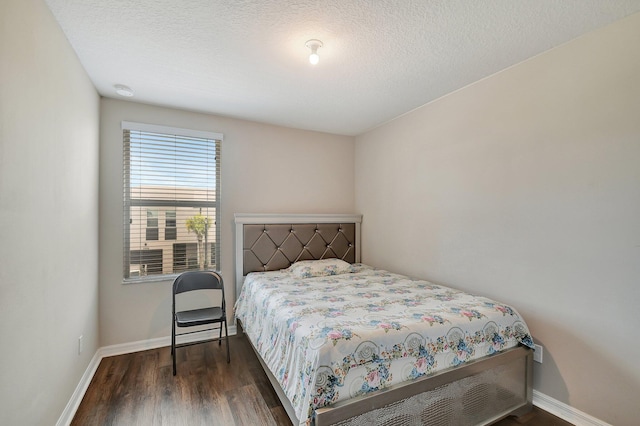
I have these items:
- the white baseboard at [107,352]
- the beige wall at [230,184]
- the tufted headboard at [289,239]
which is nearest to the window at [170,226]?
the beige wall at [230,184]

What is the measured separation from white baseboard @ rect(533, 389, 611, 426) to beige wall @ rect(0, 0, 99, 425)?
118 inches

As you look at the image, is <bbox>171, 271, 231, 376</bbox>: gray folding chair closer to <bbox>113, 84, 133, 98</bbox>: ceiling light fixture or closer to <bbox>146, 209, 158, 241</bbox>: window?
<bbox>146, 209, 158, 241</bbox>: window

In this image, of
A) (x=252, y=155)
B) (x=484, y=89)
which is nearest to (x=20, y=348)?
(x=252, y=155)

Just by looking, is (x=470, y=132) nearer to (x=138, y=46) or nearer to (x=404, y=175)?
(x=404, y=175)

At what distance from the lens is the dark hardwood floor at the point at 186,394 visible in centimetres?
190

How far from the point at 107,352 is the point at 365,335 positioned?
8.76 feet

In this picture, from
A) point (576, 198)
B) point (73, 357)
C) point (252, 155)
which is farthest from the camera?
point (252, 155)

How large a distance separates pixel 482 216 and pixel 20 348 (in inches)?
118

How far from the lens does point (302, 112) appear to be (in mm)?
3178

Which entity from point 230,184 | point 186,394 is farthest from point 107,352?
point 230,184

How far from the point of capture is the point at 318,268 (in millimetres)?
3203

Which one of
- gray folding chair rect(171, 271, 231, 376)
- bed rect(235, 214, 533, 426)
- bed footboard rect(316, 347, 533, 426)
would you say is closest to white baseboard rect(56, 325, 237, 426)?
gray folding chair rect(171, 271, 231, 376)

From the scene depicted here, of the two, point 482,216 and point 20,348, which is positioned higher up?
point 482,216

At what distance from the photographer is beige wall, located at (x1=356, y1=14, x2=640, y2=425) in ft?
5.53
